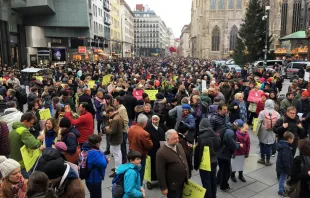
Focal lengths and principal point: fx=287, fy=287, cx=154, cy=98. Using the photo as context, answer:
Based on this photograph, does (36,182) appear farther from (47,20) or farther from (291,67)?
(47,20)

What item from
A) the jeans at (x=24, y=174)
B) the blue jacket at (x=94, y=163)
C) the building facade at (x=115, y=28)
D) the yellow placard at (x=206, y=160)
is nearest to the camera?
the blue jacket at (x=94, y=163)

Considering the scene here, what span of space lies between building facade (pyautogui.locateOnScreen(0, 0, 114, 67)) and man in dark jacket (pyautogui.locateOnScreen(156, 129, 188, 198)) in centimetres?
2977

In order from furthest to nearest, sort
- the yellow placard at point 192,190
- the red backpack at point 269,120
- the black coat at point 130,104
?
1. the black coat at point 130,104
2. the red backpack at point 269,120
3. the yellow placard at point 192,190

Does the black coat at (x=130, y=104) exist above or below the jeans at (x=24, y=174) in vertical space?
above

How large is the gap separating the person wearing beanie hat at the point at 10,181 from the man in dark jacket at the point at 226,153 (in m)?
3.81

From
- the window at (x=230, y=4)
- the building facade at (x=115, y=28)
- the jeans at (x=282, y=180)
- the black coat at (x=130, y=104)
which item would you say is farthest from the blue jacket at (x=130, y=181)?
the window at (x=230, y=4)

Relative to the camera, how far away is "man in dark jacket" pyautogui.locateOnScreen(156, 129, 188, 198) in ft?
14.9

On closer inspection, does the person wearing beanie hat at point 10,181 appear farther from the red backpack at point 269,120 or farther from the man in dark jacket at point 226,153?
the red backpack at point 269,120

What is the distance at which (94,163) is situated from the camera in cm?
450

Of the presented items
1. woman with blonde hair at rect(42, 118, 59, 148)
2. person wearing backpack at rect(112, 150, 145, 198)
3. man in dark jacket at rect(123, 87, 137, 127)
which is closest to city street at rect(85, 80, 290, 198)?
Result: woman with blonde hair at rect(42, 118, 59, 148)

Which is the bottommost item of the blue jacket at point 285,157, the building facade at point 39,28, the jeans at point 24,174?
the jeans at point 24,174

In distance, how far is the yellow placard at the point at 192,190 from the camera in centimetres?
461

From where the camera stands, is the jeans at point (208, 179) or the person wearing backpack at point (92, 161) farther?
the jeans at point (208, 179)

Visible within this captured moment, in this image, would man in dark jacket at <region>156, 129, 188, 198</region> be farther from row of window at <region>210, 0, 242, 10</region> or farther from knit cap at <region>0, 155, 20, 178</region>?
row of window at <region>210, 0, 242, 10</region>
